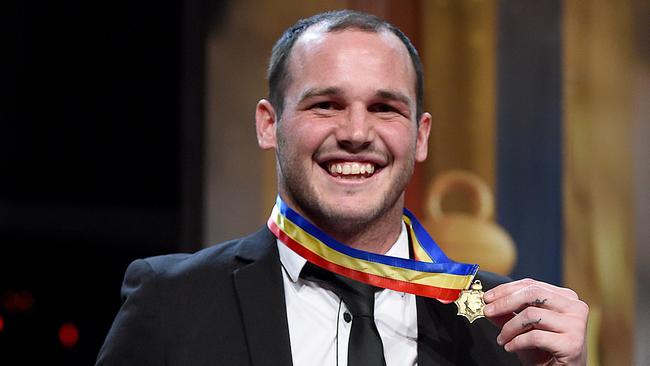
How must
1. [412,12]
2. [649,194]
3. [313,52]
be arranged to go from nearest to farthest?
[313,52] < [649,194] < [412,12]

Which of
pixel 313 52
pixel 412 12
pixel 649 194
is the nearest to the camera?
pixel 313 52

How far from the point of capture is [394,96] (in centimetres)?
156

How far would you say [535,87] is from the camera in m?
3.27

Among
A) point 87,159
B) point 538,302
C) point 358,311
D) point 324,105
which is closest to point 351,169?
point 324,105

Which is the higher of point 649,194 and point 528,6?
point 528,6

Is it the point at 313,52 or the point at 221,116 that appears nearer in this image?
the point at 313,52

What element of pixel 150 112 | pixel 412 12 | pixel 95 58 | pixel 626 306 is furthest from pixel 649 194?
pixel 95 58

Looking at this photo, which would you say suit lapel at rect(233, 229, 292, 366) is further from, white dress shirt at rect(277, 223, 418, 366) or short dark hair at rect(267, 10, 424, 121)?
short dark hair at rect(267, 10, 424, 121)

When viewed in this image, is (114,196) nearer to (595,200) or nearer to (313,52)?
(595,200)

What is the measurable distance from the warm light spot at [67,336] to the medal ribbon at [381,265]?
1774mm

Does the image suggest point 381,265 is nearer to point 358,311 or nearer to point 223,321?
point 358,311

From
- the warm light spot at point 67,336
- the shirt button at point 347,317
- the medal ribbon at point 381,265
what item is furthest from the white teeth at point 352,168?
the warm light spot at point 67,336

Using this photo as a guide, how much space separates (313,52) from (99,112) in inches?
71.1

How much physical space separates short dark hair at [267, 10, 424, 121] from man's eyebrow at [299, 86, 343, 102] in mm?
68
